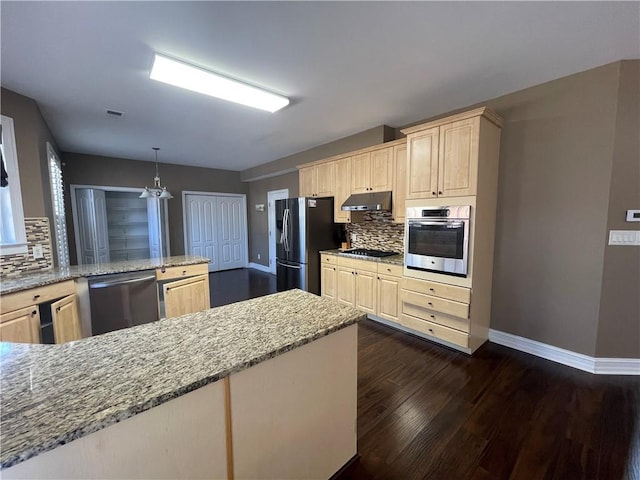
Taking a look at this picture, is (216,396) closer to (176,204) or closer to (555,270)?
(555,270)

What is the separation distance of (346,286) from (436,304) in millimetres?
1276

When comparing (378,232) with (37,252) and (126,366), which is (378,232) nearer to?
(126,366)

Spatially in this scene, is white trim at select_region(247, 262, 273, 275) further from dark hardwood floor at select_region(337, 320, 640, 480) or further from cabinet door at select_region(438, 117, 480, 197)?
cabinet door at select_region(438, 117, 480, 197)

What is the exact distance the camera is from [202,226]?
6465 millimetres

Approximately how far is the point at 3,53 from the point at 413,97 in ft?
11.3

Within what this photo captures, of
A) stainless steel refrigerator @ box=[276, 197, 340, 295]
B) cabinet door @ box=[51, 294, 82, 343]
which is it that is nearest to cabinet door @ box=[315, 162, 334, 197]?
stainless steel refrigerator @ box=[276, 197, 340, 295]

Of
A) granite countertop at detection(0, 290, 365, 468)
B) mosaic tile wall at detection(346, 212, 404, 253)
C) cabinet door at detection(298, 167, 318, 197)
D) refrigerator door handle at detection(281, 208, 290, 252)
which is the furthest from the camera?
cabinet door at detection(298, 167, 318, 197)

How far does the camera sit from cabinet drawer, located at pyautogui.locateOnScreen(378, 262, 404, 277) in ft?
10.2

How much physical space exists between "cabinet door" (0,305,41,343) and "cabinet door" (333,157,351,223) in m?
3.42

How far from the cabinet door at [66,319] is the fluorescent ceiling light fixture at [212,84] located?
2132 millimetres

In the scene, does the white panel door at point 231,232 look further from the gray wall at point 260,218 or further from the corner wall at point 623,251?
the corner wall at point 623,251

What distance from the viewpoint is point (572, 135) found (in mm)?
2396

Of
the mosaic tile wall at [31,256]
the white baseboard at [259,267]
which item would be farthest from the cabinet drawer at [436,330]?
the white baseboard at [259,267]

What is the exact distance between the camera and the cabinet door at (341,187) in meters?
3.94
